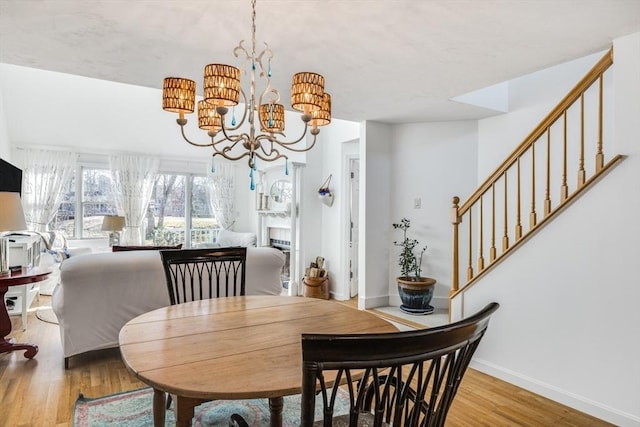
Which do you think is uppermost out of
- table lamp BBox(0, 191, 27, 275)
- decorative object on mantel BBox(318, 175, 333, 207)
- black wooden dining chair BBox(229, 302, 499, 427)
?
decorative object on mantel BBox(318, 175, 333, 207)

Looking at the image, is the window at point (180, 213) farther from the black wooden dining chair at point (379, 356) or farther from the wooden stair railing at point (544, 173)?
the black wooden dining chair at point (379, 356)

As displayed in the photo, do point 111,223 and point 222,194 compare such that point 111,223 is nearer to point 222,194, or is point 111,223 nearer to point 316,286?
point 222,194

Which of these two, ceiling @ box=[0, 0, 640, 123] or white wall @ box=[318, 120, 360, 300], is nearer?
ceiling @ box=[0, 0, 640, 123]

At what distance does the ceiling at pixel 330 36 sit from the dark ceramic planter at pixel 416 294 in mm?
2044

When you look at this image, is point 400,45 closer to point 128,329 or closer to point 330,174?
point 128,329

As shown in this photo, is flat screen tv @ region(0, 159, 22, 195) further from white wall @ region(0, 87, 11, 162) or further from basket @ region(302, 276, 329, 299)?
basket @ region(302, 276, 329, 299)

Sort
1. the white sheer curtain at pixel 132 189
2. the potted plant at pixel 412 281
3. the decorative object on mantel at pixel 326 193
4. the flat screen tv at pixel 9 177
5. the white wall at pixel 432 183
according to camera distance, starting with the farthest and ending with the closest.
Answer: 1. the white sheer curtain at pixel 132 189
2. the decorative object on mantel at pixel 326 193
3. the flat screen tv at pixel 9 177
4. the white wall at pixel 432 183
5. the potted plant at pixel 412 281

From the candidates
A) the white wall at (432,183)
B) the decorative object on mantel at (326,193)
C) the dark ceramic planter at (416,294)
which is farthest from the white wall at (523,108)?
the decorative object on mantel at (326,193)

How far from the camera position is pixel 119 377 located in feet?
8.75

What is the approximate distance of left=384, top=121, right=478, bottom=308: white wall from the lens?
4.38m

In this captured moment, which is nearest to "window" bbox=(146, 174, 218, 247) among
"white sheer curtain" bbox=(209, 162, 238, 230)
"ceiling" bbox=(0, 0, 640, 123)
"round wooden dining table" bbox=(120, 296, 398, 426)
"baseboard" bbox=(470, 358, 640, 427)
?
"white sheer curtain" bbox=(209, 162, 238, 230)

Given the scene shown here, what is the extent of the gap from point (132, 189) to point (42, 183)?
4.27ft

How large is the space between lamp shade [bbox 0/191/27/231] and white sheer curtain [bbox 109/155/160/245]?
3933 millimetres

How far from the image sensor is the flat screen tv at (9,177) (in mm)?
4793
